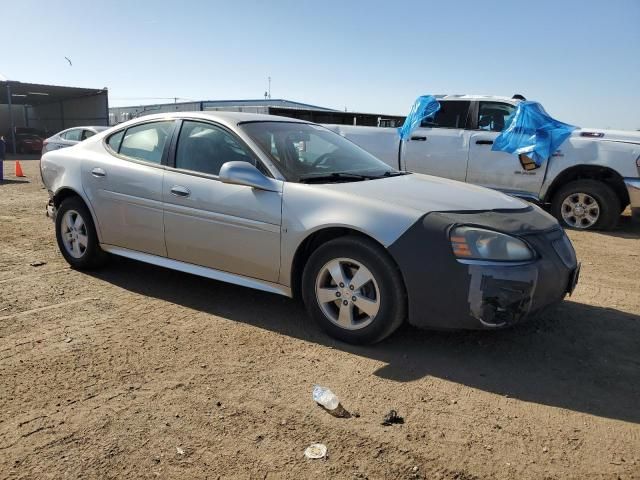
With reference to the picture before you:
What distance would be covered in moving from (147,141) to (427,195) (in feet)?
8.28

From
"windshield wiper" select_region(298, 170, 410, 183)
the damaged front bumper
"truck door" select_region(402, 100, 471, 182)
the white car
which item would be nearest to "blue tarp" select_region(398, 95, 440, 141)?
"truck door" select_region(402, 100, 471, 182)

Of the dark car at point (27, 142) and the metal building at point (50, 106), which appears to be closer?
the dark car at point (27, 142)

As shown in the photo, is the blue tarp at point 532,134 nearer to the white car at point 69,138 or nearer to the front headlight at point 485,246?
the front headlight at point 485,246

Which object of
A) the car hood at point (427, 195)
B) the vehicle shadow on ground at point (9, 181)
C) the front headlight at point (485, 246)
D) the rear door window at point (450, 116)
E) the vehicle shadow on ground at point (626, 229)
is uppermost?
the rear door window at point (450, 116)

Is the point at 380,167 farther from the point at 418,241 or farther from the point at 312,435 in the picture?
the point at 312,435

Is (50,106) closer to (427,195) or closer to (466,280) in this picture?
(427,195)

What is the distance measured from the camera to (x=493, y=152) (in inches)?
324

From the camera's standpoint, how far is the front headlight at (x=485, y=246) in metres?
3.22

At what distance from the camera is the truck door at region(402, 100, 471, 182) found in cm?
848

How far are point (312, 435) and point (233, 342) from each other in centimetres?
121

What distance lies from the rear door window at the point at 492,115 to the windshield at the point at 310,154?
437 cm

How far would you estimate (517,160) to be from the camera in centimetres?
809

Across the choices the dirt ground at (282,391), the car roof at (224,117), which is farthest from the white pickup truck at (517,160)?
the car roof at (224,117)

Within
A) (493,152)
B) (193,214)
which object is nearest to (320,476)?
(193,214)
